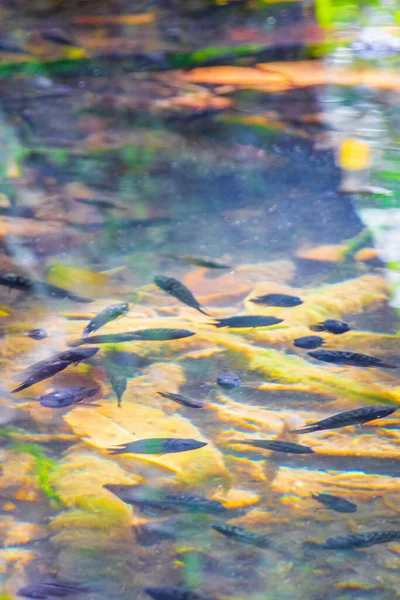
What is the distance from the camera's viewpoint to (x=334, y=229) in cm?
445

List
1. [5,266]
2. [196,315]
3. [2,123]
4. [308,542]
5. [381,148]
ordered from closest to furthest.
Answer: [308,542] < [196,315] < [5,266] < [381,148] < [2,123]

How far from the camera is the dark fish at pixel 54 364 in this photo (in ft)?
8.08

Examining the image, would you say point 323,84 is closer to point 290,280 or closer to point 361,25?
point 361,25

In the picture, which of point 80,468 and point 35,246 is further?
point 35,246

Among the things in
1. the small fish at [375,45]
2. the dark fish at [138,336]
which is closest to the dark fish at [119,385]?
the dark fish at [138,336]

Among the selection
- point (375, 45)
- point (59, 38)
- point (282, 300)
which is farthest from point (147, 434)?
point (375, 45)

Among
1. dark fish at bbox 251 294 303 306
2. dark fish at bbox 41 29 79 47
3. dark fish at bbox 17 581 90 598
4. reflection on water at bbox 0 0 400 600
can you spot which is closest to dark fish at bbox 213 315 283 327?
reflection on water at bbox 0 0 400 600

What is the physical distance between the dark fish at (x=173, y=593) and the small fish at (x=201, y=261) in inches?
88.1

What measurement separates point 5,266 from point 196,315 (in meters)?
1.64

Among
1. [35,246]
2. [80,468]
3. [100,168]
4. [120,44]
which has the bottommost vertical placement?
[80,468]

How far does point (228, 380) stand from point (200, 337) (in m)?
0.58

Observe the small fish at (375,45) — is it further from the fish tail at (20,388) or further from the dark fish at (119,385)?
the fish tail at (20,388)

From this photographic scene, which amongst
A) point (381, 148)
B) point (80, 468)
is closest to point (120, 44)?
point (381, 148)

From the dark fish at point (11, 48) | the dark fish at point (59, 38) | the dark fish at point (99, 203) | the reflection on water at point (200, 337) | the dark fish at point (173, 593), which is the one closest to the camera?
the dark fish at point (173, 593)
